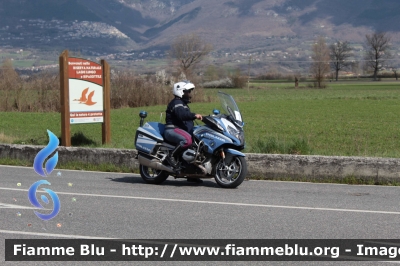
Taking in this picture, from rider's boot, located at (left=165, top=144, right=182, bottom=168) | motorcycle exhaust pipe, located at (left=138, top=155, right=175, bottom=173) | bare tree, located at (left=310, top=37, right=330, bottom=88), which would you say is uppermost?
bare tree, located at (left=310, top=37, right=330, bottom=88)

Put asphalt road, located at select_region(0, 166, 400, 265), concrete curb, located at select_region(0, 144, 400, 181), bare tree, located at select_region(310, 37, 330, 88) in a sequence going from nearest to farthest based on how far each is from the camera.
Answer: asphalt road, located at select_region(0, 166, 400, 265)
concrete curb, located at select_region(0, 144, 400, 181)
bare tree, located at select_region(310, 37, 330, 88)

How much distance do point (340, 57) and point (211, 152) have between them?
159339mm

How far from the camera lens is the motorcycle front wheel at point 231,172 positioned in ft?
41.2

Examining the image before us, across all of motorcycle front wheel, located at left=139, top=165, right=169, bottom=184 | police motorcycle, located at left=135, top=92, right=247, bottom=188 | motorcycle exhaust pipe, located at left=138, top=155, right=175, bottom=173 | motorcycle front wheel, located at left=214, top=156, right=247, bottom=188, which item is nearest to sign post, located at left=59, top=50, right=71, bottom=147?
motorcycle front wheel, located at left=139, top=165, right=169, bottom=184

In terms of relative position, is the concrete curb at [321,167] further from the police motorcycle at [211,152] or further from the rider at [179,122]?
the rider at [179,122]

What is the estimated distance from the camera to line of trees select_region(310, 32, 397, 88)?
10925cm

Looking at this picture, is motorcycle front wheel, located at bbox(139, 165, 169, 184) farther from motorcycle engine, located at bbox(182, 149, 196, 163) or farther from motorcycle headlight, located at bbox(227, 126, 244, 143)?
motorcycle headlight, located at bbox(227, 126, 244, 143)

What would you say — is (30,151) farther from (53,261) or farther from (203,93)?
(203,93)

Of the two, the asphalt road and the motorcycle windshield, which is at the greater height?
the motorcycle windshield

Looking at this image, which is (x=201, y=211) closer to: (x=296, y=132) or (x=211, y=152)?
(x=211, y=152)

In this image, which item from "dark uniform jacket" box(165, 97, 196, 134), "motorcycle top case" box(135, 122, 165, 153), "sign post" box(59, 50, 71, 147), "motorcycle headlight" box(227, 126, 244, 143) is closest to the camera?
"motorcycle headlight" box(227, 126, 244, 143)

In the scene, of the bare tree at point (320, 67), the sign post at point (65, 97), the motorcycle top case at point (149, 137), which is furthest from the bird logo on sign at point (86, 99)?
the bare tree at point (320, 67)

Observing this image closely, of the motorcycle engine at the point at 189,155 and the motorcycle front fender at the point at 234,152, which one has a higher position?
the motorcycle front fender at the point at 234,152

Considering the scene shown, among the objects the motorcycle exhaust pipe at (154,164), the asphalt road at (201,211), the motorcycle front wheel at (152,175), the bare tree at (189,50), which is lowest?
the asphalt road at (201,211)
